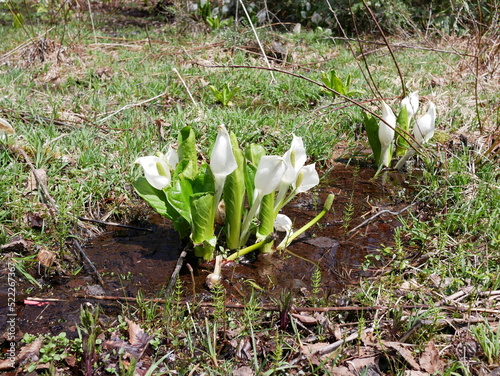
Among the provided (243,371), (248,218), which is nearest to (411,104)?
(248,218)

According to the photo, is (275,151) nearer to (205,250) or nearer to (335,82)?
(335,82)

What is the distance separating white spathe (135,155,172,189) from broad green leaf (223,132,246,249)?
0.24 meters

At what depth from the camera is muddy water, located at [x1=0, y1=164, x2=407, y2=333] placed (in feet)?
5.84

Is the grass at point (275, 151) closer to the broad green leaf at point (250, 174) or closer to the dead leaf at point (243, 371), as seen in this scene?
the dead leaf at point (243, 371)

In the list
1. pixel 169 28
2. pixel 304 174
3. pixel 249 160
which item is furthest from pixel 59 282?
pixel 169 28

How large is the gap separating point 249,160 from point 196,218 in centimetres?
39

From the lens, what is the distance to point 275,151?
335cm

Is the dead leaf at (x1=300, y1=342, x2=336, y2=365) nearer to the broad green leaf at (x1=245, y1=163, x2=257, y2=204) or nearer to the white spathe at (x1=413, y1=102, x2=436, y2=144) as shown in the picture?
the broad green leaf at (x1=245, y1=163, x2=257, y2=204)

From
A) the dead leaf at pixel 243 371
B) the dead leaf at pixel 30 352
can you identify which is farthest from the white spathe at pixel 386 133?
the dead leaf at pixel 30 352

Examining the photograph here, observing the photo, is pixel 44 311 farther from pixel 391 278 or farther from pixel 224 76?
pixel 224 76

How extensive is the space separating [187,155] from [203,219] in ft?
0.99

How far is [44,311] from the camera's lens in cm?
173

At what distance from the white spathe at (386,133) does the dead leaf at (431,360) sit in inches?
61.6

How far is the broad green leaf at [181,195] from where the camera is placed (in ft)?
6.22
